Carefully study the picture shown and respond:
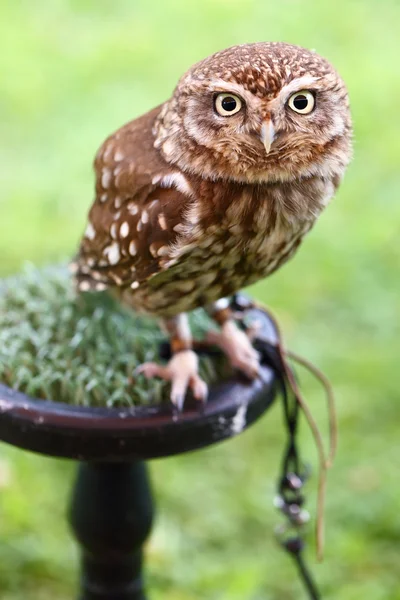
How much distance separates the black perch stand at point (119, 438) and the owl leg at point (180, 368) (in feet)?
0.08

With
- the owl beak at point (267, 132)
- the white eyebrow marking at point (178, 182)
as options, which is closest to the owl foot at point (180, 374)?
the white eyebrow marking at point (178, 182)

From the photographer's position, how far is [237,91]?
115 cm

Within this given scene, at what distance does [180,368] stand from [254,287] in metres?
1.58

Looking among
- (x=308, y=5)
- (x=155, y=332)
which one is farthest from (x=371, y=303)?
(x=308, y=5)

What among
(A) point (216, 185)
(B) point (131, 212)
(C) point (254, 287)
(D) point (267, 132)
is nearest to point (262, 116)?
(D) point (267, 132)

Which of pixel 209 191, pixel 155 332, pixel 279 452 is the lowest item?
pixel 279 452

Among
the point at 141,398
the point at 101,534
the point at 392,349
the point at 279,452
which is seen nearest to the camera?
the point at 141,398

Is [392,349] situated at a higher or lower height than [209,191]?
lower

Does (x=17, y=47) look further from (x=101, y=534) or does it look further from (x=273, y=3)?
(x=101, y=534)

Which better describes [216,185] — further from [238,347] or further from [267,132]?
[238,347]

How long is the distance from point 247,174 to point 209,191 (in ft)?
0.24

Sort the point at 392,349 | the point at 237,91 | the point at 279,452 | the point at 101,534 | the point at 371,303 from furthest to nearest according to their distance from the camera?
the point at 371,303 < the point at 392,349 < the point at 279,452 < the point at 101,534 < the point at 237,91

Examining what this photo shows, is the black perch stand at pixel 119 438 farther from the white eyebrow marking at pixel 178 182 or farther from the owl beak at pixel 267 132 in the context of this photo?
the owl beak at pixel 267 132

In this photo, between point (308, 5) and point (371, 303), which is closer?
point (371, 303)
